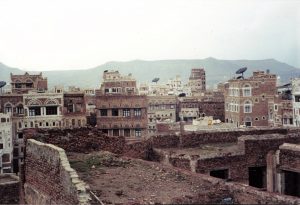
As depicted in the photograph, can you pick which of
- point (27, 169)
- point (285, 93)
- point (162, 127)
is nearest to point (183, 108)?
point (285, 93)

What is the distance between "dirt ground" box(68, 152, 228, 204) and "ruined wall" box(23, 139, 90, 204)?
88cm

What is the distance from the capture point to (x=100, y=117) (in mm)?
74188

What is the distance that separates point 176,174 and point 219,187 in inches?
98.0

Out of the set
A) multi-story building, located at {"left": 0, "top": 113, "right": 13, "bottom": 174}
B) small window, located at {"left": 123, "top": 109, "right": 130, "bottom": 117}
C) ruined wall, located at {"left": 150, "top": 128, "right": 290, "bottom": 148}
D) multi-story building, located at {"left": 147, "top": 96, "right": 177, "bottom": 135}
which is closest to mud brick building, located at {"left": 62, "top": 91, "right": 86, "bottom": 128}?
small window, located at {"left": 123, "top": 109, "right": 130, "bottom": 117}

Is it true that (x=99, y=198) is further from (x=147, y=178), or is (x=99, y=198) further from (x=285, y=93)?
(x=285, y=93)

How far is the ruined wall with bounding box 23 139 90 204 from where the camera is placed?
12641mm

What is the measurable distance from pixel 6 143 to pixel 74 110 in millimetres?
11543

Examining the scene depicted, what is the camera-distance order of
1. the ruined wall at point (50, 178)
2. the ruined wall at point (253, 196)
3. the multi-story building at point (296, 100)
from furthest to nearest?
the multi-story building at point (296, 100), the ruined wall at point (50, 178), the ruined wall at point (253, 196)

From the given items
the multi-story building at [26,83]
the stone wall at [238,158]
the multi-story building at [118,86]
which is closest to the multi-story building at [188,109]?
the multi-story building at [118,86]

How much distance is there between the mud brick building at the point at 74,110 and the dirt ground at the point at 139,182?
55.0m

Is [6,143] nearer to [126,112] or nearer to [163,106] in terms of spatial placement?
[126,112]

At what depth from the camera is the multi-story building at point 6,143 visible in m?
67.5

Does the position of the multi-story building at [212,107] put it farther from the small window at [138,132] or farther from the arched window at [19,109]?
the arched window at [19,109]

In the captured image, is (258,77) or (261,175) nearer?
(261,175)
